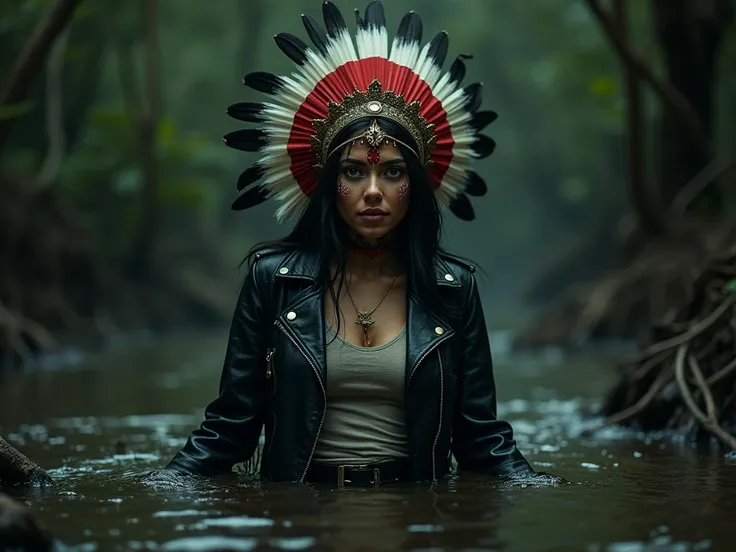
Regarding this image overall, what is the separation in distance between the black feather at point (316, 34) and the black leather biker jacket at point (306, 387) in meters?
0.77

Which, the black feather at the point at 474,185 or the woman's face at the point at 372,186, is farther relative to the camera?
the black feather at the point at 474,185

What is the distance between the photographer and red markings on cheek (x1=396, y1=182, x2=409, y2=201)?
430 cm

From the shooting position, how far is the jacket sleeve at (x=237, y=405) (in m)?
4.24

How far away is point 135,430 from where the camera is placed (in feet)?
22.7

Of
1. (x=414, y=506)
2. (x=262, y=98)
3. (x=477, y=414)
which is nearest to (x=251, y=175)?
(x=477, y=414)

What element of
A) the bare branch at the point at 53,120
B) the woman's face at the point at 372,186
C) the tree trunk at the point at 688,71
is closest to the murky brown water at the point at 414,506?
the woman's face at the point at 372,186

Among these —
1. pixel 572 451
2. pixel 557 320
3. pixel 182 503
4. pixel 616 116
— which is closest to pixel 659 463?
pixel 572 451

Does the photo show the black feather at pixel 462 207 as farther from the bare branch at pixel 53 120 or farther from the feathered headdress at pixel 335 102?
the bare branch at pixel 53 120

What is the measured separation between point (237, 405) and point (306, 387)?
28cm

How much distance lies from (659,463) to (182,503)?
2296mm

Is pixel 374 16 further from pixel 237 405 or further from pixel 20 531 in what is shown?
pixel 20 531

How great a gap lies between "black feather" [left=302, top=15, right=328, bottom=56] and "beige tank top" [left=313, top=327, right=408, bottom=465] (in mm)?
1074

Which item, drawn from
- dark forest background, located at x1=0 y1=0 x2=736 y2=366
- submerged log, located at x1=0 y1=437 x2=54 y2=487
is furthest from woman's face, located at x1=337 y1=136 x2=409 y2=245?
A: dark forest background, located at x1=0 y1=0 x2=736 y2=366

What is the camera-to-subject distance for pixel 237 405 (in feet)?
14.0
